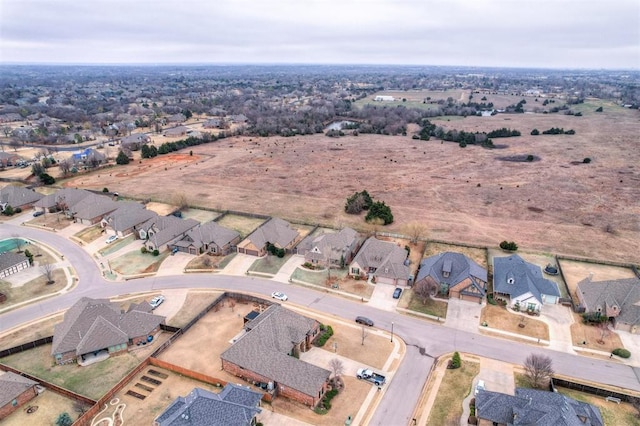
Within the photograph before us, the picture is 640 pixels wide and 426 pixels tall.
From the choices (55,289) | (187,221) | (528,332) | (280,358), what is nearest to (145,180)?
(187,221)

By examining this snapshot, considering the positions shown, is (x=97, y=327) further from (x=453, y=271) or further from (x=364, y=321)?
(x=453, y=271)

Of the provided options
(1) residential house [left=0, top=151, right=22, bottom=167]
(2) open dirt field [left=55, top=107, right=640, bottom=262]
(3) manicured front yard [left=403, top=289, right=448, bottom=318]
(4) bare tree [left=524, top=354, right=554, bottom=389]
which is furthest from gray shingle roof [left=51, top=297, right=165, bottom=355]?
(1) residential house [left=0, top=151, right=22, bottom=167]

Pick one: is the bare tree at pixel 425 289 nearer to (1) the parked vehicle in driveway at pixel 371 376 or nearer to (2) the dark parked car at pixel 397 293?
(2) the dark parked car at pixel 397 293

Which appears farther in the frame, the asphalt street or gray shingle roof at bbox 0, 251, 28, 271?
gray shingle roof at bbox 0, 251, 28, 271

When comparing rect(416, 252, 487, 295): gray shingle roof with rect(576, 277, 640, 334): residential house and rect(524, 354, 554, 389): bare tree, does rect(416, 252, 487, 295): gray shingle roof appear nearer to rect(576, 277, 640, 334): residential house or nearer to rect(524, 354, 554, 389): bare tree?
rect(576, 277, 640, 334): residential house

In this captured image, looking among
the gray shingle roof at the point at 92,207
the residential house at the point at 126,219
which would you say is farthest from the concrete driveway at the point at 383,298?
the gray shingle roof at the point at 92,207

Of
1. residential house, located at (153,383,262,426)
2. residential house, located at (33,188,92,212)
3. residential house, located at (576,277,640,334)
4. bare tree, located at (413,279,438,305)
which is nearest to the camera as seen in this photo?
residential house, located at (153,383,262,426)

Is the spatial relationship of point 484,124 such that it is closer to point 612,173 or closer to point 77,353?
point 612,173
